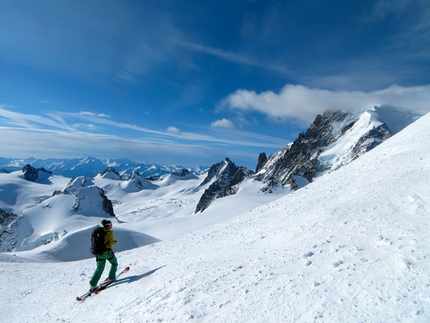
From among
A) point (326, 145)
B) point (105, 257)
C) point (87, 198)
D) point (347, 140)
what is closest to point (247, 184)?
point (87, 198)

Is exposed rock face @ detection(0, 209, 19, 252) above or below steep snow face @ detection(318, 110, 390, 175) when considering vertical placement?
below

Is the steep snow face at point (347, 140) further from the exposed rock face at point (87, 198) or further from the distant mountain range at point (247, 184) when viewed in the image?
the exposed rock face at point (87, 198)

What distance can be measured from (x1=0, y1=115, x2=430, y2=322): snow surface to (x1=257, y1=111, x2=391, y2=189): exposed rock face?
78.4 meters

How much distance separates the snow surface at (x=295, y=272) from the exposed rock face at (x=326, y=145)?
78.4 meters

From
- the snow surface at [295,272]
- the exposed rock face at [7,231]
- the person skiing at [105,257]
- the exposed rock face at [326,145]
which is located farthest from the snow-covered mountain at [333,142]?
the person skiing at [105,257]

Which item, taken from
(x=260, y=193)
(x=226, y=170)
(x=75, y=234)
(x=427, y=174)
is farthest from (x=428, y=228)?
(x=226, y=170)

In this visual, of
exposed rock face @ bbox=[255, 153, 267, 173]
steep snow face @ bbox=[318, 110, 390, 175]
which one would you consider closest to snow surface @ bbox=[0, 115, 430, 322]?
steep snow face @ bbox=[318, 110, 390, 175]

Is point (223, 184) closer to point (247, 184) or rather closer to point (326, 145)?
point (326, 145)

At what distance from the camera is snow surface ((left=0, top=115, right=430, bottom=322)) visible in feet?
16.3

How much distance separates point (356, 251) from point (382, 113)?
15264 cm

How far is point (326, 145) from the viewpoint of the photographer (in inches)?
5236

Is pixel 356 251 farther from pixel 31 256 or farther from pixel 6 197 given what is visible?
pixel 6 197

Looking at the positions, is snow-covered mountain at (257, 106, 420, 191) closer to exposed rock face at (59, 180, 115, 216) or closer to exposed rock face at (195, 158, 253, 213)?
exposed rock face at (195, 158, 253, 213)

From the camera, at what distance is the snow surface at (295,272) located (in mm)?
4961
